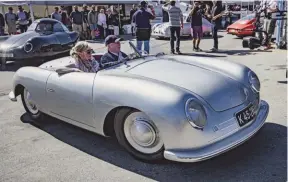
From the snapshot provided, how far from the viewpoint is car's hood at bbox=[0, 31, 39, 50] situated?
8938 mm

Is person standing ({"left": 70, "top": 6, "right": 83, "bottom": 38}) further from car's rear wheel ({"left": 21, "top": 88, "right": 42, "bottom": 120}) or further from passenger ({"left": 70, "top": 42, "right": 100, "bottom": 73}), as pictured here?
passenger ({"left": 70, "top": 42, "right": 100, "bottom": 73})

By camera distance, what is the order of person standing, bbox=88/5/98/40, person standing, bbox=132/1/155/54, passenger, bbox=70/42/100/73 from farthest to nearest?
person standing, bbox=88/5/98/40
person standing, bbox=132/1/155/54
passenger, bbox=70/42/100/73

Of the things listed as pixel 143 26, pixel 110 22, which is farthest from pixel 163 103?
pixel 110 22

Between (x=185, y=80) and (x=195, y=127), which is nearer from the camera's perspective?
(x=195, y=127)

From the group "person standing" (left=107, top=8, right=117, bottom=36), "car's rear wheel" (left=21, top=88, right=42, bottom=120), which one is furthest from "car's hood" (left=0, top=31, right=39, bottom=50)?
"person standing" (left=107, top=8, right=117, bottom=36)

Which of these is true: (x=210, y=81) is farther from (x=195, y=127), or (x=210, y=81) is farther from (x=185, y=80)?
(x=195, y=127)

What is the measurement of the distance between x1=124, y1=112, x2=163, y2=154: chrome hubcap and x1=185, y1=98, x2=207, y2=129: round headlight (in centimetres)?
37

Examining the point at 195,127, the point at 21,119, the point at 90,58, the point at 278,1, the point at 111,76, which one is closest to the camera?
the point at 195,127

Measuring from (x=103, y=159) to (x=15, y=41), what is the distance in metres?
6.81

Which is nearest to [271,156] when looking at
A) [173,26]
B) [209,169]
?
[209,169]

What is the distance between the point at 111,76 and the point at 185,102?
3.04 feet

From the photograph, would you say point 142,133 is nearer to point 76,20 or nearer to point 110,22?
point 76,20

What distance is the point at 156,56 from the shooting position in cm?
422

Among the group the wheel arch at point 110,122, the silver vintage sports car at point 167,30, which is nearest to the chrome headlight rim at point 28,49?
the wheel arch at point 110,122
